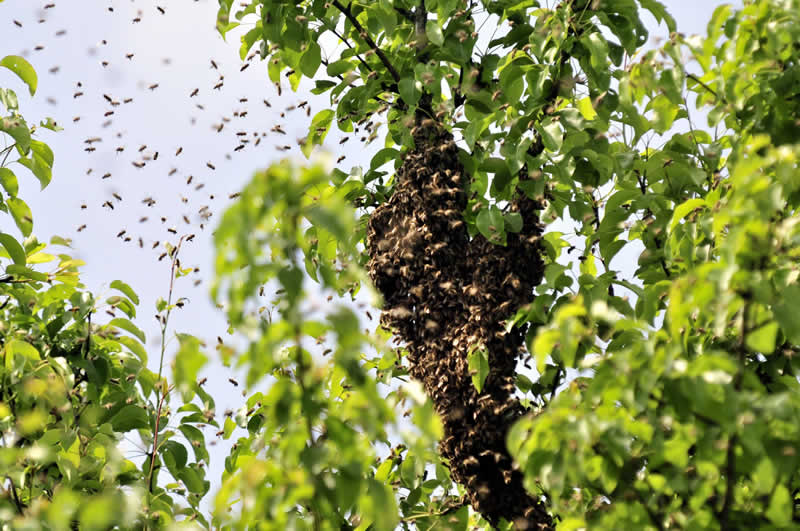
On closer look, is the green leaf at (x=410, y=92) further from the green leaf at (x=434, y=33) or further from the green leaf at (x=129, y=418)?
the green leaf at (x=129, y=418)

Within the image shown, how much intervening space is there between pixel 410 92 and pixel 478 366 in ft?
4.37

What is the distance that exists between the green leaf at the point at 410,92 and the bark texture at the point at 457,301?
131mm

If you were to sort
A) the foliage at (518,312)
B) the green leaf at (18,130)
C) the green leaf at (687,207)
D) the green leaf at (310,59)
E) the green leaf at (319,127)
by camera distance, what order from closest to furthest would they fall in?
the foliage at (518,312)
the green leaf at (687,207)
the green leaf at (18,130)
the green leaf at (310,59)
the green leaf at (319,127)

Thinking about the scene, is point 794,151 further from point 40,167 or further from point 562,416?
point 40,167

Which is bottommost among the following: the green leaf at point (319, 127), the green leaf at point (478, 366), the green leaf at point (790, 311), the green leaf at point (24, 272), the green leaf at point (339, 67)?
the green leaf at point (24, 272)

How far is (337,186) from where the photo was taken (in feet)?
14.3

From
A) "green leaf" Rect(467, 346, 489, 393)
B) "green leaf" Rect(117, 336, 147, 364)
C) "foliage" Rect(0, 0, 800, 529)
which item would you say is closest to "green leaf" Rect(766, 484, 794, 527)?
"foliage" Rect(0, 0, 800, 529)

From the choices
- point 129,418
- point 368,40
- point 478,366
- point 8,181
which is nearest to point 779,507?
point 478,366

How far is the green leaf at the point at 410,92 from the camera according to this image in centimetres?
386

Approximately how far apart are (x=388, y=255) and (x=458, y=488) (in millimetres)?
1629

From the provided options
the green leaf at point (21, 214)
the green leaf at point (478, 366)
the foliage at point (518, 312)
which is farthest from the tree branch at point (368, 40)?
the green leaf at point (21, 214)

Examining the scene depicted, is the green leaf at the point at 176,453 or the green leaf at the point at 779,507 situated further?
the green leaf at the point at 176,453

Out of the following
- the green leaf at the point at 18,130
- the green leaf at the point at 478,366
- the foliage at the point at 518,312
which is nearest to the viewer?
the foliage at the point at 518,312

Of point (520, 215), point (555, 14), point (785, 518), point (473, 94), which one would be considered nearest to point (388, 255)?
point (520, 215)
